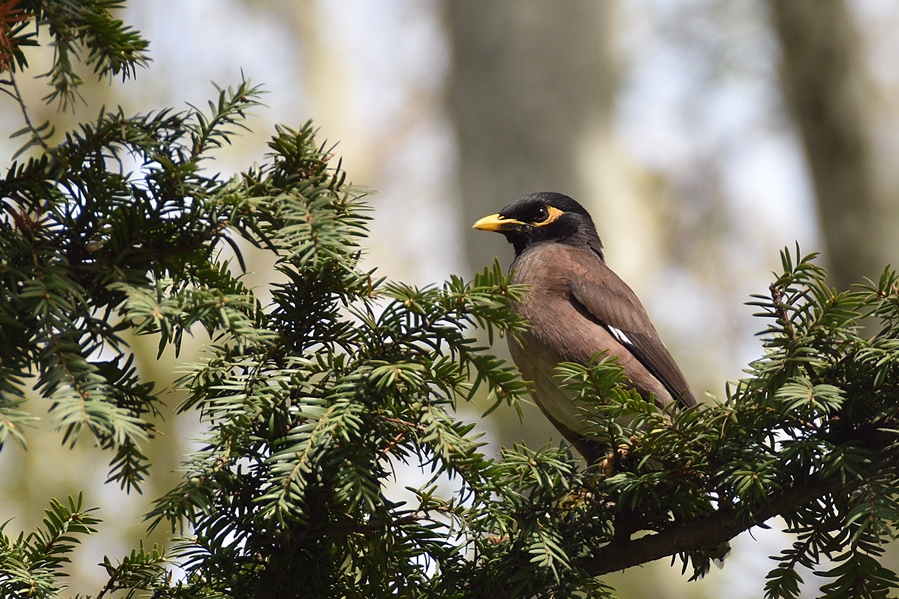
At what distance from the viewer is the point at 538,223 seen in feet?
15.4

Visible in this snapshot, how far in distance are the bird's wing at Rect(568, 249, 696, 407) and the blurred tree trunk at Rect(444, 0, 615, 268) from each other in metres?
3.17

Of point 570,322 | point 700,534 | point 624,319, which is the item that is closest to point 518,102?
point 624,319

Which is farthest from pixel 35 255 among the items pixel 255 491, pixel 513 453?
pixel 513 453

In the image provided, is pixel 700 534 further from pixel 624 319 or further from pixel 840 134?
pixel 840 134

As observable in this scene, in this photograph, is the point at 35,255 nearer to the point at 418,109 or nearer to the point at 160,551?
the point at 160,551

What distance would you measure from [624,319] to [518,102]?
159 inches

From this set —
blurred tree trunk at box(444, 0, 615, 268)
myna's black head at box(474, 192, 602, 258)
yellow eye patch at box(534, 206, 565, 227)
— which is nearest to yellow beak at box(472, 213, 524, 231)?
myna's black head at box(474, 192, 602, 258)

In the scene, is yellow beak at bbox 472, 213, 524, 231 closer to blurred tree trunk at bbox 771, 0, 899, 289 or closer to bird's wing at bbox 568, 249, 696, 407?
bird's wing at bbox 568, 249, 696, 407

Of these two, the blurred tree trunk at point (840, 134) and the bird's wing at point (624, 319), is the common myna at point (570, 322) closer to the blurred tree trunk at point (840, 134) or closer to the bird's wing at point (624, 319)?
the bird's wing at point (624, 319)

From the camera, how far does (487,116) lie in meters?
7.72

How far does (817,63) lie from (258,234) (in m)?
7.50

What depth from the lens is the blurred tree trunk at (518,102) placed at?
750 cm

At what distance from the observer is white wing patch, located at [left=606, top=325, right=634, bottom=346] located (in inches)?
157

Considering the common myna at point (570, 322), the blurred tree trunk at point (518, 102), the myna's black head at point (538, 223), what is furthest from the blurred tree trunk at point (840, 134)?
the common myna at point (570, 322)
